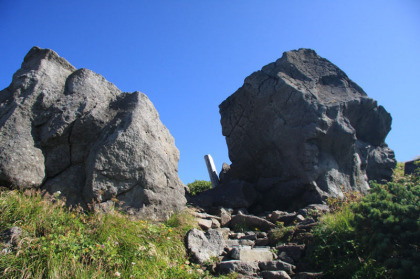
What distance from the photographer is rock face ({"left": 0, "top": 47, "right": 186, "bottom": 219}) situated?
20.8ft

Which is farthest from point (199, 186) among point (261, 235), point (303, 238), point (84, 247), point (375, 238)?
point (375, 238)

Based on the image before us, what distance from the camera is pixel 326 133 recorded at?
32.9 ft

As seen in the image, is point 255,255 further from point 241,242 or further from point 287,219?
point 287,219

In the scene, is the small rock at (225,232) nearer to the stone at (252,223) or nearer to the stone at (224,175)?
the stone at (252,223)

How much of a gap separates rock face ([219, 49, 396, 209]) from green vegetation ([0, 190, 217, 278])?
5404 mm

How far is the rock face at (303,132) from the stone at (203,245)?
436 cm

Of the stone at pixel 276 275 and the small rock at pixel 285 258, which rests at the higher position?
the small rock at pixel 285 258

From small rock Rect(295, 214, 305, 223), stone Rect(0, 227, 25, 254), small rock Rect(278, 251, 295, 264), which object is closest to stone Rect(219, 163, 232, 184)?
small rock Rect(295, 214, 305, 223)

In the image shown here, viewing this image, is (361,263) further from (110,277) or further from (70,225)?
(70,225)

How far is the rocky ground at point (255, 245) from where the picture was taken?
5352mm

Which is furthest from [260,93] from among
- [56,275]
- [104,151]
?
[56,275]

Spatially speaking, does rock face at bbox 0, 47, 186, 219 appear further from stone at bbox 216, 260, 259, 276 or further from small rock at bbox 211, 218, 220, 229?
stone at bbox 216, 260, 259, 276

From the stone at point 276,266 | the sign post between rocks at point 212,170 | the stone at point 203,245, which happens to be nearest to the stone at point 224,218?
the stone at point 203,245

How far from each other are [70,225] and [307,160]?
7182 millimetres
